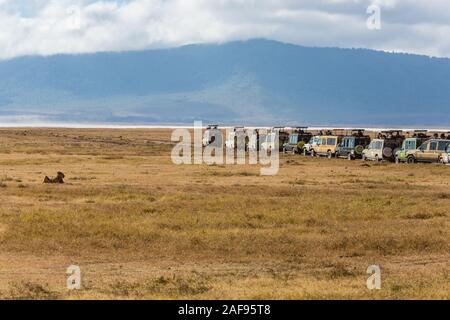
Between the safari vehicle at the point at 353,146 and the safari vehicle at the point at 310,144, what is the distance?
4088mm

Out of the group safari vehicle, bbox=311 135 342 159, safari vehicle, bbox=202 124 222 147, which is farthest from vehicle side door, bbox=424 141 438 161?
safari vehicle, bbox=202 124 222 147

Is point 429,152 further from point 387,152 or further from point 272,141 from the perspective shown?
point 272,141

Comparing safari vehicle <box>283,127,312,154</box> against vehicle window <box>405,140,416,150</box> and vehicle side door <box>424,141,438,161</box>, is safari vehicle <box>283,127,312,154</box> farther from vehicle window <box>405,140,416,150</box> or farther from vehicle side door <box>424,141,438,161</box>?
vehicle side door <box>424,141,438,161</box>

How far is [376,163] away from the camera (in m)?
54.5

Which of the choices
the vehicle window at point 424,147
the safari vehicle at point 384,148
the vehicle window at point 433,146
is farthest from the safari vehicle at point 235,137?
the vehicle window at point 433,146

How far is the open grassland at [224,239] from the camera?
1439 cm

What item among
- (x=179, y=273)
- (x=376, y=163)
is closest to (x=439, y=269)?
(x=179, y=273)

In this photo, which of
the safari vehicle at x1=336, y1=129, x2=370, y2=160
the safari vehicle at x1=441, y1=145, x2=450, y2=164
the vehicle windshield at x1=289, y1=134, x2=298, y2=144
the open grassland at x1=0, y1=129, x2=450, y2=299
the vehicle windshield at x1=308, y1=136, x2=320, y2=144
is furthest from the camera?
the vehicle windshield at x1=289, y1=134, x2=298, y2=144

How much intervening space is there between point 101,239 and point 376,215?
853cm

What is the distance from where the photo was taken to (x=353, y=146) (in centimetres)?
5997

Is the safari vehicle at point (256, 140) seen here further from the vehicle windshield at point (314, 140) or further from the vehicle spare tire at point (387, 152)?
the vehicle spare tire at point (387, 152)

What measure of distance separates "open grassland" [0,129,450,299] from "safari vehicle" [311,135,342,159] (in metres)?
26.0

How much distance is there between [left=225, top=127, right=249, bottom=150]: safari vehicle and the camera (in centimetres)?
7875
